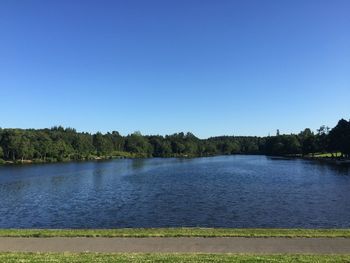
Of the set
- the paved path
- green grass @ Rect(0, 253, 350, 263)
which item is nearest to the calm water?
the paved path

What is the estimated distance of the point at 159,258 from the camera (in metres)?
14.8

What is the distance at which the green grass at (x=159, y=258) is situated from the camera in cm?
1455

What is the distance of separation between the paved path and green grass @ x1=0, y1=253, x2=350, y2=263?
4.95ft

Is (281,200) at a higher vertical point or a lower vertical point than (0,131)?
lower

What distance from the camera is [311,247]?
18.2m

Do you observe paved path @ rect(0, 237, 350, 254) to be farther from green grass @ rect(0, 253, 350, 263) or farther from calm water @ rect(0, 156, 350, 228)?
calm water @ rect(0, 156, 350, 228)

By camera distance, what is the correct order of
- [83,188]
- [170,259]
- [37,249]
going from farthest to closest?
1. [83,188]
2. [37,249]
3. [170,259]

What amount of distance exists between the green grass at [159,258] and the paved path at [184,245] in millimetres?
1508

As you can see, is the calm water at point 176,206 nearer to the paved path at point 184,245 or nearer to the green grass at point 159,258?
the paved path at point 184,245

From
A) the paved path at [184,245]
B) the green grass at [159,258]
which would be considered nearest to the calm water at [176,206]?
the paved path at [184,245]

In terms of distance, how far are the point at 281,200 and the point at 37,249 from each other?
34.1 meters

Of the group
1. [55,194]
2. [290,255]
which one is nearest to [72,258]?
[290,255]

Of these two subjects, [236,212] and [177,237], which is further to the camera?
[236,212]

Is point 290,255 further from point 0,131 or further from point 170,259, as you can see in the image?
point 0,131
